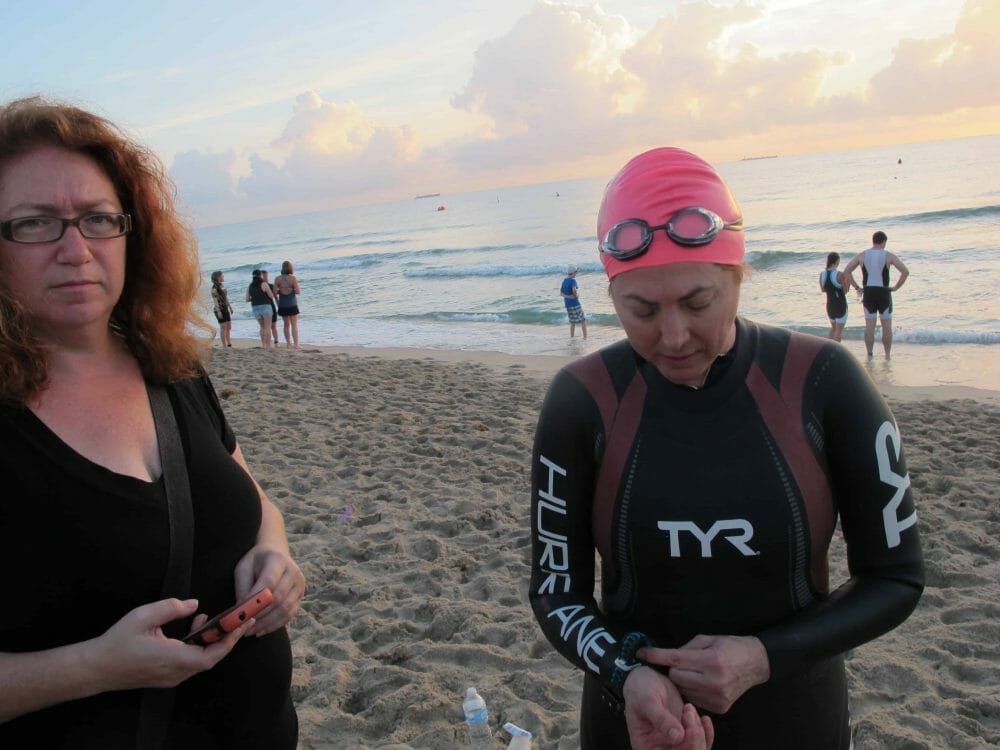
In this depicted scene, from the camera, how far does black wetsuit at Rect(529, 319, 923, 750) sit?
149cm

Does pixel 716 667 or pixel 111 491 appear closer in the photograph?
pixel 716 667

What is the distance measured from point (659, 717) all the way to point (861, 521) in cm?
57

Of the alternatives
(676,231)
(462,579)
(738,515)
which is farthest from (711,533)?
(462,579)

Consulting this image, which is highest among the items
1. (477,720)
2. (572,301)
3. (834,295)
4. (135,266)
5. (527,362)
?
(135,266)

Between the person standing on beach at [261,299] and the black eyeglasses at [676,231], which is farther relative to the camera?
the person standing on beach at [261,299]

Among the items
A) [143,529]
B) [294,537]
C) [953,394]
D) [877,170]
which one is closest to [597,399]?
[143,529]

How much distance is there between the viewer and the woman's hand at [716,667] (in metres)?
1.40

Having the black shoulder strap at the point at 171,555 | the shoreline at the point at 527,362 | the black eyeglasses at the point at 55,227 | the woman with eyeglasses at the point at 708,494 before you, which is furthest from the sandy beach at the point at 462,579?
the black eyeglasses at the point at 55,227

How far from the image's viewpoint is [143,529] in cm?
156

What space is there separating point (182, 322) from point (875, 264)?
38.3ft

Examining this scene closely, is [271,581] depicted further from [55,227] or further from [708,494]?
[708,494]

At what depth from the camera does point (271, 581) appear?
1.77 meters

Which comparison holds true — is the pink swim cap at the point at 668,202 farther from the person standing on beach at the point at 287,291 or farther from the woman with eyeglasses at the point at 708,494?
the person standing on beach at the point at 287,291

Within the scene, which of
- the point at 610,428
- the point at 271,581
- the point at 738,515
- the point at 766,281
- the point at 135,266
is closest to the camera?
the point at 738,515
